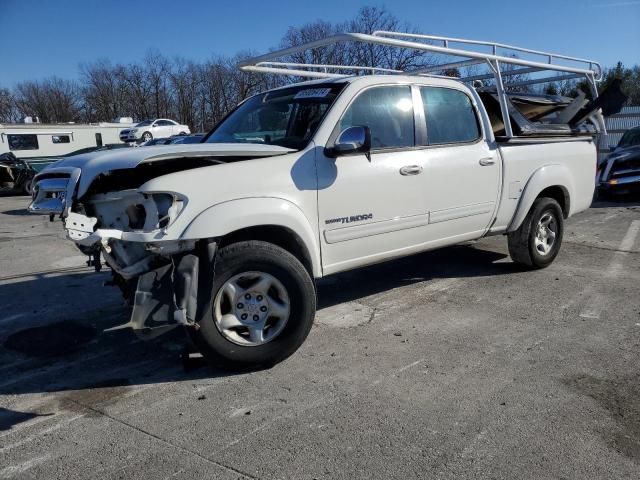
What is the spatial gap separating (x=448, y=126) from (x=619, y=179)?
29.4 feet

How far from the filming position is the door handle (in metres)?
4.58

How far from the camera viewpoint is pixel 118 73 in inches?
2611

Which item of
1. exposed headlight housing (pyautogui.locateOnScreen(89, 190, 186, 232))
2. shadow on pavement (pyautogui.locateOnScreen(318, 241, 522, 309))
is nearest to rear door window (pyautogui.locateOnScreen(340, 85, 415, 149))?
exposed headlight housing (pyautogui.locateOnScreen(89, 190, 186, 232))

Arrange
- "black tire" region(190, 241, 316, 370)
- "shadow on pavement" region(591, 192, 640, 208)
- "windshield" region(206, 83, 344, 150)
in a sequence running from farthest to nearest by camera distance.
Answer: "shadow on pavement" region(591, 192, 640, 208), "windshield" region(206, 83, 344, 150), "black tire" region(190, 241, 316, 370)

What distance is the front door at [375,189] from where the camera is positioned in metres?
4.18

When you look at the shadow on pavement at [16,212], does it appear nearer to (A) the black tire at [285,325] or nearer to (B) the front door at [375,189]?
(B) the front door at [375,189]

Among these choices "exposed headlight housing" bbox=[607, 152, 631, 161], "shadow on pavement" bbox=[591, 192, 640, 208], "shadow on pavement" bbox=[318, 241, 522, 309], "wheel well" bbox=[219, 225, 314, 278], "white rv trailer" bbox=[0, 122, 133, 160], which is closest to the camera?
"wheel well" bbox=[219, 225, 314, 278]

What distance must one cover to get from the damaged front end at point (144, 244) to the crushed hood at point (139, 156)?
0.08m

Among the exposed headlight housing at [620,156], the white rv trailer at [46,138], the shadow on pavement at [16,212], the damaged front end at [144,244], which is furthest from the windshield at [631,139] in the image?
the white rv trailer at [46,138]

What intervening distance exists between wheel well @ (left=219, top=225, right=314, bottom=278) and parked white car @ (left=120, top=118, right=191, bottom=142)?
85.6 feet

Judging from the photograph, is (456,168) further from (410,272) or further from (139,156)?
(139,156)

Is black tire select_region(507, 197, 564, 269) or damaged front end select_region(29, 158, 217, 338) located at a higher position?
damaged front end select_region(29, 158, 217, 338)

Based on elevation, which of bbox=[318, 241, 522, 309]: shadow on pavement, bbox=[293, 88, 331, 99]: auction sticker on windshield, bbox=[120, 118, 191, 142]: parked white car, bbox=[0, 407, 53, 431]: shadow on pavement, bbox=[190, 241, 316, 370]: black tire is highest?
bbox=[120, 118, 191, 142]: parked white car

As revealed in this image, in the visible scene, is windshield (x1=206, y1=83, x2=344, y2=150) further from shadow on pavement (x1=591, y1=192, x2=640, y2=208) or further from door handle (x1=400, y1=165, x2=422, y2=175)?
shadow on pavement (x1=591, y1=192, x2=640, y2=208)
